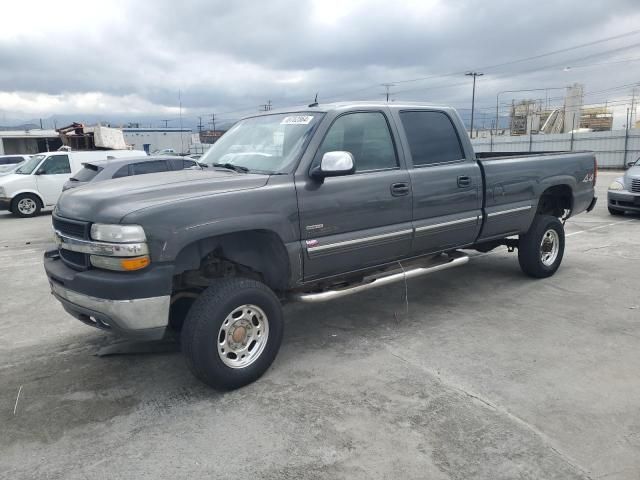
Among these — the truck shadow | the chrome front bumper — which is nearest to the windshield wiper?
the chrome front bumper

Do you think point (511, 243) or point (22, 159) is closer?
point (511, 243)

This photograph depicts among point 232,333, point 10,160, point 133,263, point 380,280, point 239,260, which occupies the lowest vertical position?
point 232,333

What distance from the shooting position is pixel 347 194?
164 inches

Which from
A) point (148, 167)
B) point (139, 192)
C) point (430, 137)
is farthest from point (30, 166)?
point (430, 137)

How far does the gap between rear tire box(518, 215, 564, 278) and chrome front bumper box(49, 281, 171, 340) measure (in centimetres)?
449

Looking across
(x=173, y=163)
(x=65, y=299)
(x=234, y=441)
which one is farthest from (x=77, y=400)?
(x=173, y=163)

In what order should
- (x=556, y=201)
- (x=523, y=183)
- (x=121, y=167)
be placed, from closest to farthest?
(x=523, y=183)
(x=556, y=201)
(x=121, y=167)

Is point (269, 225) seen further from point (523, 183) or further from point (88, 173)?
point (88, 173)

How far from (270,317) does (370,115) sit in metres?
2.03

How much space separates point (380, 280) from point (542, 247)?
2925 mm

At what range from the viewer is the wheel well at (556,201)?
6426 mm

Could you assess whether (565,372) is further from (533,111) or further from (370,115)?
(533,111)

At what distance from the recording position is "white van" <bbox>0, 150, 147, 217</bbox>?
1433 centimetres

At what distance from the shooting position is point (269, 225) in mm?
3729
